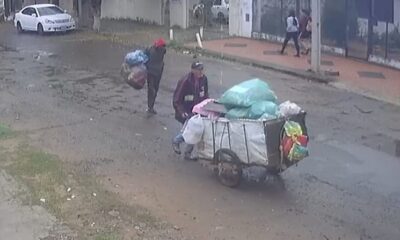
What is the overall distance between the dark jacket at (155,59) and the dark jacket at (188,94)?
143 inches

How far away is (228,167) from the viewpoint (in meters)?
10.2

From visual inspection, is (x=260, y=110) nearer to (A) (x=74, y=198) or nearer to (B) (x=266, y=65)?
(A) (x=74, y=198)

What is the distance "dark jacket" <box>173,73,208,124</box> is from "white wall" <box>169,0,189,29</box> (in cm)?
2151

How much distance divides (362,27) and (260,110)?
13954mm

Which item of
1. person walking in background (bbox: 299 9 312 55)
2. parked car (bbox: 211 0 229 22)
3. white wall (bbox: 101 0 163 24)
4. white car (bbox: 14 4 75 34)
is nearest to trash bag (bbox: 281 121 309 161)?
person walking in background (bbox: 299 9 312 55)

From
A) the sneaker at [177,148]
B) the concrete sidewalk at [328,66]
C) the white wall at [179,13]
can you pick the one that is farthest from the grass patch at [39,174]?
the white wall at [179,13]

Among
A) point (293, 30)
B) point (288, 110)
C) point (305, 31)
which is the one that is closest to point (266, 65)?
point (293, 30)

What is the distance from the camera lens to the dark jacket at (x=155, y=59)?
15.1 meters

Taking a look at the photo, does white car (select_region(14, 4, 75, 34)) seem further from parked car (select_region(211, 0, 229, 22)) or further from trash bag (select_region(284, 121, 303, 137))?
trash bag (select_region(284, 121, 303, 137))

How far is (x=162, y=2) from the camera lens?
35.7 m

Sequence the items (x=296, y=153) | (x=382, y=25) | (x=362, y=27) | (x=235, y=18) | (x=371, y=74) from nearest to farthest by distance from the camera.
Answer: (x=296, y=153)
(x=371, y=74)
(x=382, y=25)
(x=362, y=27)
(x=235, y=18)

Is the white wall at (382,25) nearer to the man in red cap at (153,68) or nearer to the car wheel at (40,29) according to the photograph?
the man in red cap at (153,68)

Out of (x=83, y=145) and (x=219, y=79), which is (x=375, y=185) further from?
(x=219, y=79)

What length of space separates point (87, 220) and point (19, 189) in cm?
176
